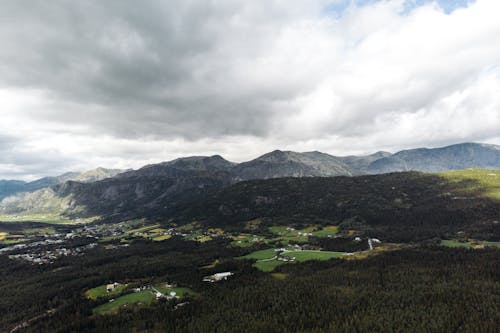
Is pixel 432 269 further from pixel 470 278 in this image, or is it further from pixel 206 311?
pixel 206 311

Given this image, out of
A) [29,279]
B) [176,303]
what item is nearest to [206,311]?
[176,303]

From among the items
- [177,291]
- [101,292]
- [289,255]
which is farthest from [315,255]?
[101,292]

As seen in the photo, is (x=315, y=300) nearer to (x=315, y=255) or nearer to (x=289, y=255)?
(x=315, y=255)

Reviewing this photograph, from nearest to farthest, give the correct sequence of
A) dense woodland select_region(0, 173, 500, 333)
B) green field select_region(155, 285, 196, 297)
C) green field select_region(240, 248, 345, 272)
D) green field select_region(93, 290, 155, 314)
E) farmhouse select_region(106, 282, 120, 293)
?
dense woodland select_region(0, 173, 500, 333), green field select_region(93, 290, 155, 314), green field select_region(155, 285, 196, 297), farmhouse select_region(106, 282, 120, 293), green field select_region(240, 248, 345, 272)

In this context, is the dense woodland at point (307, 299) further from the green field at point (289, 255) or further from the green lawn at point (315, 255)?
the green lawn at point (315, 255)

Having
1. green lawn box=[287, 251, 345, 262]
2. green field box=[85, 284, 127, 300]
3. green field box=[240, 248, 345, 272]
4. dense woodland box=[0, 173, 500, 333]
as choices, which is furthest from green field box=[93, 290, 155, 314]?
green lawn box=[287, 251, 345, 262]

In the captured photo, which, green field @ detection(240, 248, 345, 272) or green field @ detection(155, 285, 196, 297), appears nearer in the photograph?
green field @ detection(155, 285, 196, 297)

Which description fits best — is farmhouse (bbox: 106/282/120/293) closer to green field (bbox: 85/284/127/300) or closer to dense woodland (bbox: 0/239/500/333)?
green field (bbox: 85/284/127/300)
